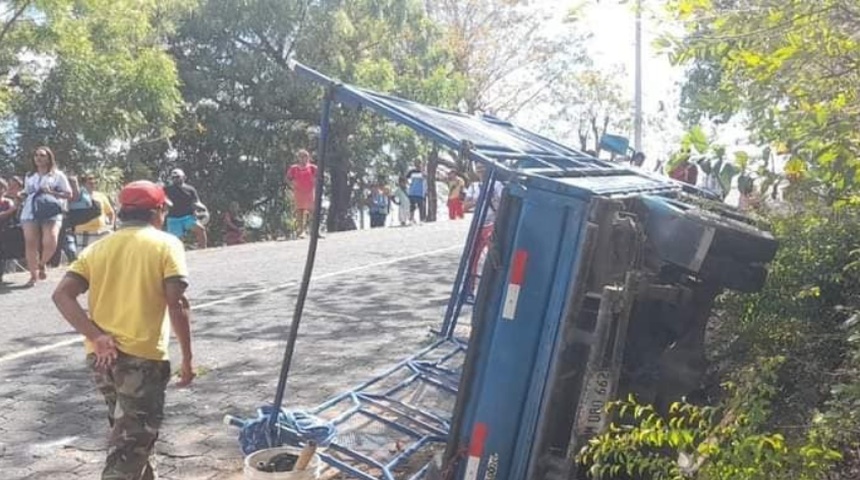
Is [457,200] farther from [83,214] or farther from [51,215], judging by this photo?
[51,215]

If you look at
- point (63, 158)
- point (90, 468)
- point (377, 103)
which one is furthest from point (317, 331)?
point (63, 158)

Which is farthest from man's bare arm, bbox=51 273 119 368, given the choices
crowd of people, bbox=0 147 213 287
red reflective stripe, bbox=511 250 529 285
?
crowd of people, bbox=0 147 213 287

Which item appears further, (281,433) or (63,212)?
(63,212)

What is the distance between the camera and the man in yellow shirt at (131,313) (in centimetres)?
378

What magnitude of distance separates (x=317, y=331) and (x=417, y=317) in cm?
108

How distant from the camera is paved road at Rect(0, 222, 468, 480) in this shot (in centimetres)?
488

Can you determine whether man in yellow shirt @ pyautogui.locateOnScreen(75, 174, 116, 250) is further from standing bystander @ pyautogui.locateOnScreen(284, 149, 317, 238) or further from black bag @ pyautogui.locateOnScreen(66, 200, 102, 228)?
standing bystander @ pyautogui.locateOnScreen(284, 149, 317, 238)

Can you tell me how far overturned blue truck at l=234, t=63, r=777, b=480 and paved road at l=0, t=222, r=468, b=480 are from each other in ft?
3.73

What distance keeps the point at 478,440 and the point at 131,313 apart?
1.64 meters

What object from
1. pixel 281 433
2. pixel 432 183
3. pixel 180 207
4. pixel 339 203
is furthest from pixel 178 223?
pixel 432 183

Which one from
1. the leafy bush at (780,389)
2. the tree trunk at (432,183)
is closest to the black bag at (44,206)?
the leafy bush at (780,389)

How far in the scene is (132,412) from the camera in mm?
3787

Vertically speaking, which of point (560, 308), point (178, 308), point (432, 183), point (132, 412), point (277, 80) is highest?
point (277, 80)

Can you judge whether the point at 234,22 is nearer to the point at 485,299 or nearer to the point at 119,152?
the point at 119,152
